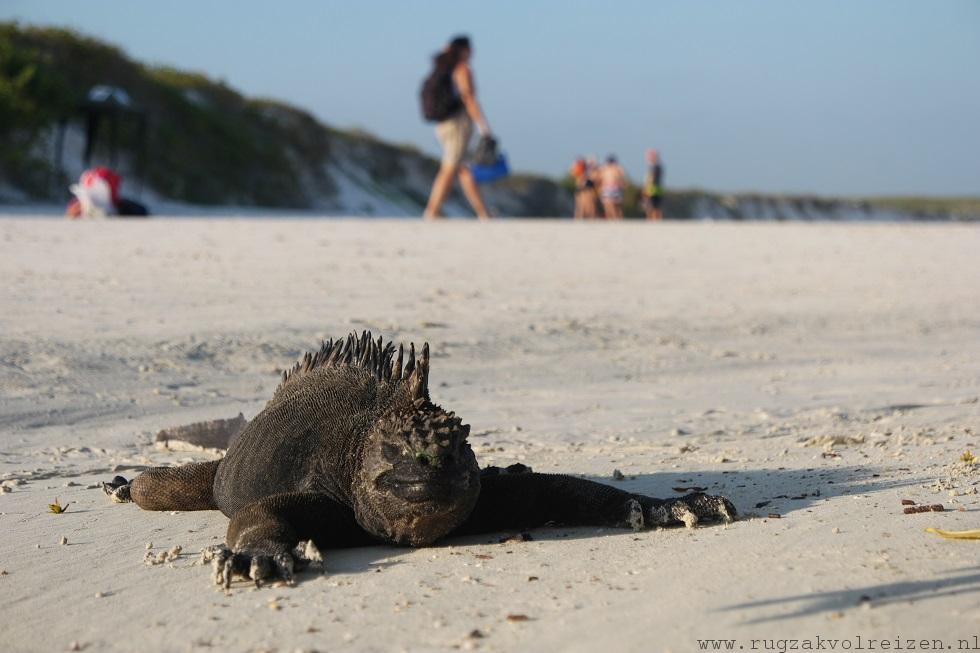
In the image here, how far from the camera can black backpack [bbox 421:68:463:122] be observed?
16.1 m

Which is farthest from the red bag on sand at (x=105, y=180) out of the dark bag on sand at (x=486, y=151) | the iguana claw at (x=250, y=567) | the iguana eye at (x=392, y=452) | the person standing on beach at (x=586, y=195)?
the iguana claw at (x=250, y=567)

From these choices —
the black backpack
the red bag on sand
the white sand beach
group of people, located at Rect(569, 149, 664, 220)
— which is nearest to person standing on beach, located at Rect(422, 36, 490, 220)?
the black backpack

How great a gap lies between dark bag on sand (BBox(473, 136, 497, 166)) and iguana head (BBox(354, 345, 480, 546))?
1213 cm

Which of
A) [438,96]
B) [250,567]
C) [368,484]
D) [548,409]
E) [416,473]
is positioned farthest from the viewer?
[438,96]

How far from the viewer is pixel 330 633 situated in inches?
143

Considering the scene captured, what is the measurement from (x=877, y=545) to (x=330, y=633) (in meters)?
1.87

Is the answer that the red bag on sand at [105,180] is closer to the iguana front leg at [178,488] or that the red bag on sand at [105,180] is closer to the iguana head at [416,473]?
the iguana front leg at [178,488]

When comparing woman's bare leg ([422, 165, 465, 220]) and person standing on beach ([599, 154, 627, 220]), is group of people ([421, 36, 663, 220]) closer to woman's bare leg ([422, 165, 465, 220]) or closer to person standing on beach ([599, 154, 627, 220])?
woman's bare leg ([422, 165, 465, 220])

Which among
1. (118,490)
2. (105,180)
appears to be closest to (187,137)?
(105,180)

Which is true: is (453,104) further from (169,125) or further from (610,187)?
(169,125)

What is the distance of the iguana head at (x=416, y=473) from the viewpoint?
4316 millimetres

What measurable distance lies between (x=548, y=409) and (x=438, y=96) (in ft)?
29.3

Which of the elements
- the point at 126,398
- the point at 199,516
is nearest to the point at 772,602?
the point at 199,516

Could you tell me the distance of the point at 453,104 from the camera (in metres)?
16.2
